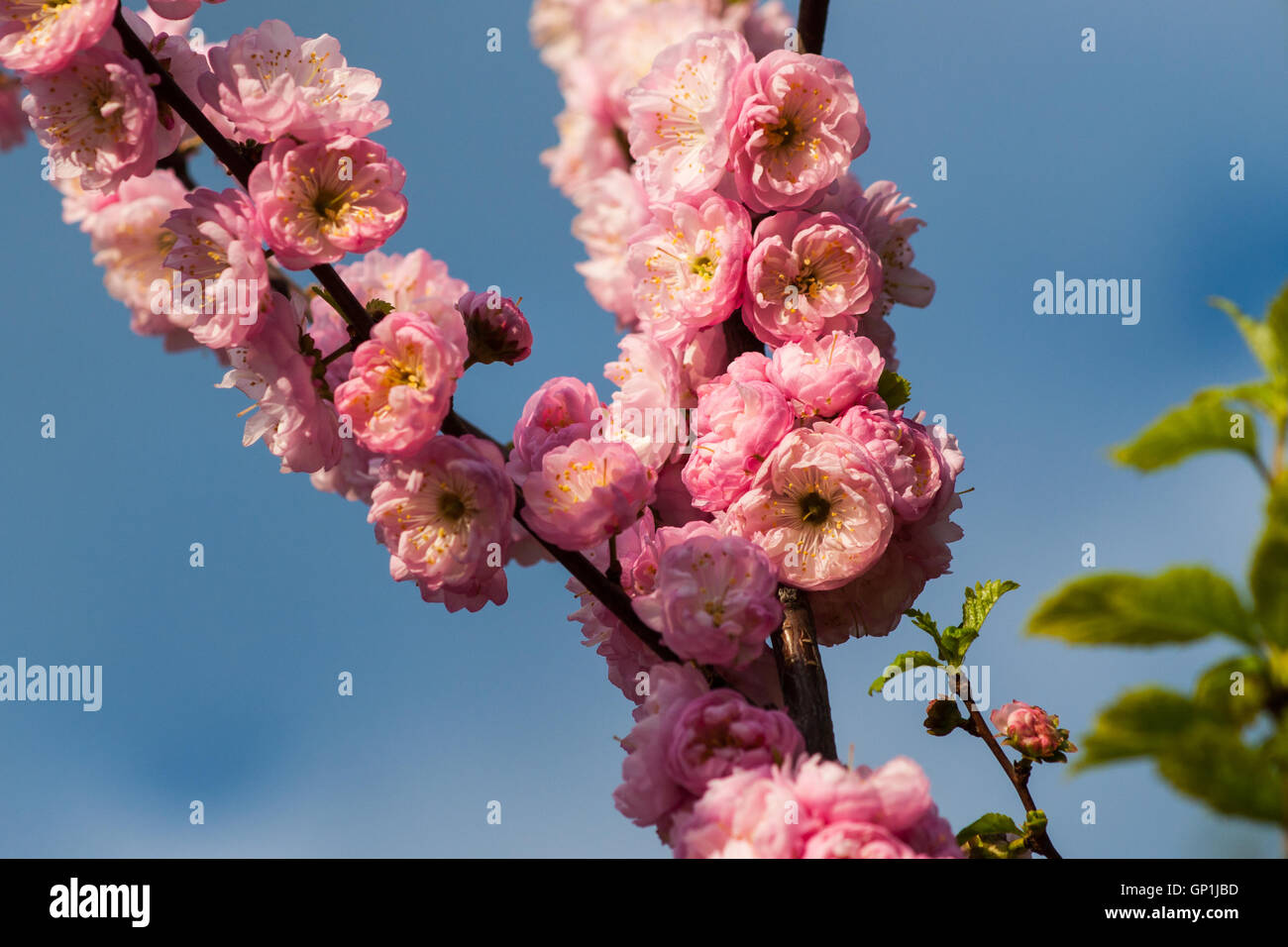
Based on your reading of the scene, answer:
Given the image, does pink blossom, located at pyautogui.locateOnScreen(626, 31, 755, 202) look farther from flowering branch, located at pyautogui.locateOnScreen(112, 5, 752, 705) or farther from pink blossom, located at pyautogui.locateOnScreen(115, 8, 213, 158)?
pink blossom, located at pyautogui.locateOnScreen(115, 8, 213, 158)

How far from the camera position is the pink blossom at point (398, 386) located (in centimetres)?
125

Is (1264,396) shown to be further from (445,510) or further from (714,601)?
(445,510)

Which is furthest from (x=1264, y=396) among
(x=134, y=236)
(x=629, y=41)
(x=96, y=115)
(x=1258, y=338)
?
(x=134, y=236)

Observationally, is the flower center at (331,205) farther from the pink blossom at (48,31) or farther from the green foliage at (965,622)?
the green foliage at (965,622)

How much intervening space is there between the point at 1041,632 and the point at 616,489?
2.36 ft

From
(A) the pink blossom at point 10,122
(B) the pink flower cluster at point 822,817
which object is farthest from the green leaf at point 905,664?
(A) the pink blossom at point 10,122

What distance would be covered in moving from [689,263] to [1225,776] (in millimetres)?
1134

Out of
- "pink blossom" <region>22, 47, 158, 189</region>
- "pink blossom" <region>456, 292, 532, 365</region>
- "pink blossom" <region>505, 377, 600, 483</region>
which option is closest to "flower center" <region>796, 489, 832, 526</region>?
"pink blossom" <region>505, 377, 600, 483</region>

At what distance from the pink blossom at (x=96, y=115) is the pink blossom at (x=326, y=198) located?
0.20 meters

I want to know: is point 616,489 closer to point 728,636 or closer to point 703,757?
point 728,636

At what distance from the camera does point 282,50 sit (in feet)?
4.44
